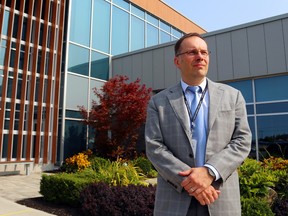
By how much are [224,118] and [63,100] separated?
13249 millimetres

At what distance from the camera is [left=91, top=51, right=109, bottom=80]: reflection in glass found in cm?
1612

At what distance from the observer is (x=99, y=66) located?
16438mm

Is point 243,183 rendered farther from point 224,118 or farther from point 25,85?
point 25,85

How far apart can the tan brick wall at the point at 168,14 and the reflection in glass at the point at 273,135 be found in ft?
37.7

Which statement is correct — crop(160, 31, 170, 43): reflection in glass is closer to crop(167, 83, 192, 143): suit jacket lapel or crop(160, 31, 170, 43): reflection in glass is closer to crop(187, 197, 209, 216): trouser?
crop(167, 83, 192, 143): suit jacket lapel

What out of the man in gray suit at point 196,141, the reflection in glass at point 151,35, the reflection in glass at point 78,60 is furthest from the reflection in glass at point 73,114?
the man in gray suit at point 196,141

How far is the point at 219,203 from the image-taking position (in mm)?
1746

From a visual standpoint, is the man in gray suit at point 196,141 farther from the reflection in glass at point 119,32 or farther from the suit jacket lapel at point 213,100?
the reflection in glass at point 119,32

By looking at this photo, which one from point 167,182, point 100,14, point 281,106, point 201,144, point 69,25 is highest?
point 100,14

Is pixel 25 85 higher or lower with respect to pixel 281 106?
higher

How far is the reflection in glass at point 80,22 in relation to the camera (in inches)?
606

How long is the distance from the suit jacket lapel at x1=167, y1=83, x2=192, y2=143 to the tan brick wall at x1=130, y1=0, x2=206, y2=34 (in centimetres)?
1805

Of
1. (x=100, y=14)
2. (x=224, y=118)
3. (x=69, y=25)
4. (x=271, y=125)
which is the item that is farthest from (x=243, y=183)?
(x=100, y=14)

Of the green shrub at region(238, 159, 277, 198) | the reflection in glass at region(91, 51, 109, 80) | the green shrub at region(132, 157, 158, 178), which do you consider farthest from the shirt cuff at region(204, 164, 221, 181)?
the reflection in glass at region(91, 51, 109, 80)
